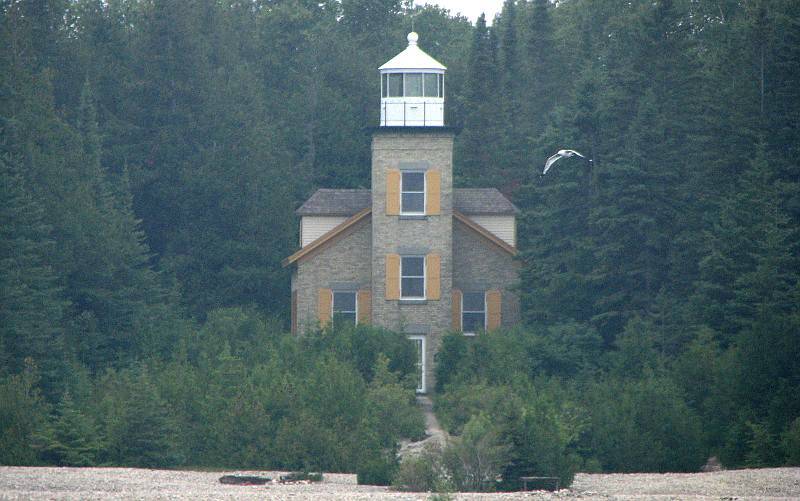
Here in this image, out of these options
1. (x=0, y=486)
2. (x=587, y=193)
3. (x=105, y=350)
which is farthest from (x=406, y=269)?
(x=0, y=486)

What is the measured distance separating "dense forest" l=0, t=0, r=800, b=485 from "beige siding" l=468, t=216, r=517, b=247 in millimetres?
1865

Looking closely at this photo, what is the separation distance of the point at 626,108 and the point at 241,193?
59.8 feet

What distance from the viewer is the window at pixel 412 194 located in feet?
162

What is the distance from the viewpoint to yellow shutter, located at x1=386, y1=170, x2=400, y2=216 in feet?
161

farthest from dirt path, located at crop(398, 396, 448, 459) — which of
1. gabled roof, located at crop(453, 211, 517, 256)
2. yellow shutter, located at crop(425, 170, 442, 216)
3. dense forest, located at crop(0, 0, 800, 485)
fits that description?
yellow shutter, located at crop(425, 170, 442, 216)

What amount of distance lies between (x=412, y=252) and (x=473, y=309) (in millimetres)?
2829

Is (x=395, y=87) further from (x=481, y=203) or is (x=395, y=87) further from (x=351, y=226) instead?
(x=481, y=203)

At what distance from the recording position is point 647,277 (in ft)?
154

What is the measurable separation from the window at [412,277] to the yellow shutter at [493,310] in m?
2.27

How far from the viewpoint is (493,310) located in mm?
50312

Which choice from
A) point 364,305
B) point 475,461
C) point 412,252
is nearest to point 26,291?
point 364,305

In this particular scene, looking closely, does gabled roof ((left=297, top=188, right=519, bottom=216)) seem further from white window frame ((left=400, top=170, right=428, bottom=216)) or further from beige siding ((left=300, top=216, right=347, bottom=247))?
white window frame ((left=400, top=170, right=428, bottom=216))

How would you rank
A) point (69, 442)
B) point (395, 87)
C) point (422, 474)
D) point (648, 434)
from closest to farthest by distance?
point (422, 474) < point (69, 442) < point (648, 434) < point (395, 87)

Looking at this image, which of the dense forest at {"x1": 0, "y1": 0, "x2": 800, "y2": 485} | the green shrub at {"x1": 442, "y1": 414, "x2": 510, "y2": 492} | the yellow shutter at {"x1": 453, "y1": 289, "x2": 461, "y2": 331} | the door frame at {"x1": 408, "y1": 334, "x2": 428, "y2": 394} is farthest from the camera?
the yellow shutter at {"x1": 453, "y1": 289, "x2": 461, "y2": 331}
